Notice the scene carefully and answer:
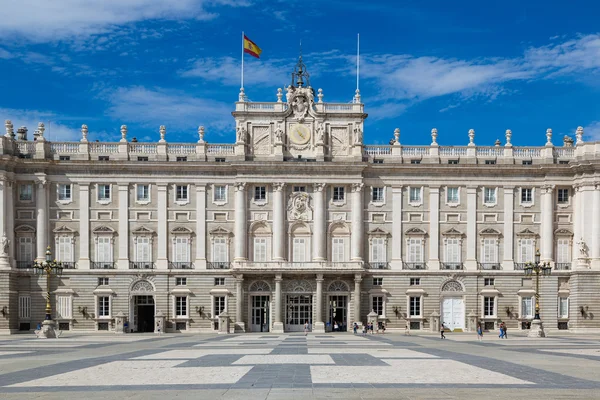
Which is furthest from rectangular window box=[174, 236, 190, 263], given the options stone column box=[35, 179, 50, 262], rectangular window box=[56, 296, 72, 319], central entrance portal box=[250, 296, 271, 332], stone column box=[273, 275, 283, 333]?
stone column box=[35, 179, 50, 262]

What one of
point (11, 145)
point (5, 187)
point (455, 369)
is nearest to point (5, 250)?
point (5, 187)

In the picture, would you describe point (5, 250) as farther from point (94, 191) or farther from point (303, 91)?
point (303, 91)

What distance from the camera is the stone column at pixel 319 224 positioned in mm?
66750

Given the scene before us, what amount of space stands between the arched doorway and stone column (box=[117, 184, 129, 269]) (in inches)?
88.9

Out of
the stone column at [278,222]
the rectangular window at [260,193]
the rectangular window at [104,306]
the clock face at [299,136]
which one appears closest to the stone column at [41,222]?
the rectangular window at [104,306]

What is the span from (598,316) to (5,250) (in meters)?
52.6

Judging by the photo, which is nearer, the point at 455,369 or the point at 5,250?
the point at 455,369

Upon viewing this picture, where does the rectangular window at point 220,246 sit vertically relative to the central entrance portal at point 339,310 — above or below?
above

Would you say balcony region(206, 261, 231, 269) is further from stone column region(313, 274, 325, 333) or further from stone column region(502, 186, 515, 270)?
stone column region(502, 186, 515, 270)

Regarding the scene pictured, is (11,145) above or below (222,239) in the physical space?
above

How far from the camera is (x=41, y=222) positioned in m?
65.6

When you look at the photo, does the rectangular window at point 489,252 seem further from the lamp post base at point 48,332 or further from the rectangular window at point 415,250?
the lamp post base at point 48,332

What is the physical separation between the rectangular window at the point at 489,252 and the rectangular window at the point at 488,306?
3.41 metres

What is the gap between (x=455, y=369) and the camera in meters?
25.8
